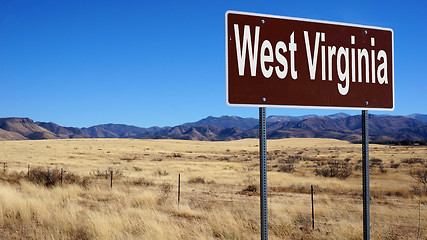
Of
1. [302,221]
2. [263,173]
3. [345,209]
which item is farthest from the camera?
[345,209]

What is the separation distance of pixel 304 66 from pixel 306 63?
4 cm

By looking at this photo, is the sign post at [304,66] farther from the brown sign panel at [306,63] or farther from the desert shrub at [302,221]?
the desert shrub at [302,221]

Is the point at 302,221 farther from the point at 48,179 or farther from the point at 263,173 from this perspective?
the point at 48,179

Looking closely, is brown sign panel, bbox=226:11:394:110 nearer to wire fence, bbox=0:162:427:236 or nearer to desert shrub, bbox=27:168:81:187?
wire fence, bbox=0:162:427:236

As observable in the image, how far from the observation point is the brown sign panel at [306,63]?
11.0ft

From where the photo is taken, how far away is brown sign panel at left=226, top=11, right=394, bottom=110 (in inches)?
131

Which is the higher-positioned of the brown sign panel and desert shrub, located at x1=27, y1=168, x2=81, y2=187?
the brown sign panel

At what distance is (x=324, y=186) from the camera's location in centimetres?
1964

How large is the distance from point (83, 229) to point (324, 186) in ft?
48.6

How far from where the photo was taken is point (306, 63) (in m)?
3.64

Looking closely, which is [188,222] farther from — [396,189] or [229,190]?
[396,189]

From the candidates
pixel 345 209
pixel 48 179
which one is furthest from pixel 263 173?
pixel 48 179

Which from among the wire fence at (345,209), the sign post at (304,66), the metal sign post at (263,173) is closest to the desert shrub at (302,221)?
the wire fence at (345,209)

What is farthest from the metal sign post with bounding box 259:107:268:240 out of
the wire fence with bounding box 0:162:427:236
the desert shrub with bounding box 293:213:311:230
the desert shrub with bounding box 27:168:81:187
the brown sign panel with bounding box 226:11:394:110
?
the desert shrub with bounding box 27:168:81:187
